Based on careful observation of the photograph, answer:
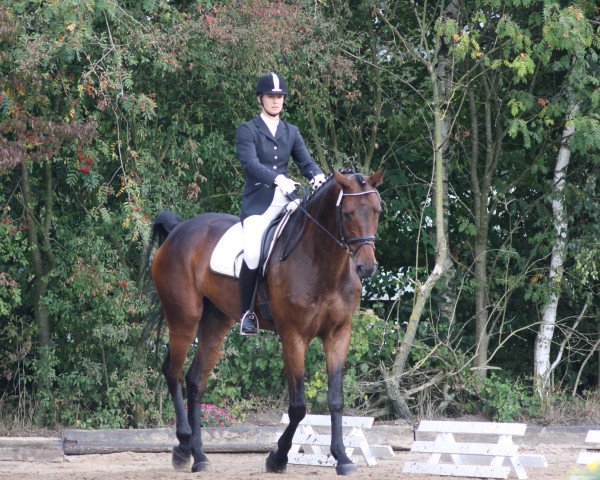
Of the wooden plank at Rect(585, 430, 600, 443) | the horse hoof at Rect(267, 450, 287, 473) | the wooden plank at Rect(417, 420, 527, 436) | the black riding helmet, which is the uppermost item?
the black riding helmet

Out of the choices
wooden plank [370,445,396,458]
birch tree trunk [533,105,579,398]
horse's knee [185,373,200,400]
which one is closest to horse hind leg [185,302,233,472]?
horse's knee [185,373,200,400]

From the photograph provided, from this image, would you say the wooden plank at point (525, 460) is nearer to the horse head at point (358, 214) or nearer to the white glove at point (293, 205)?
the horse head at point (358, 214)

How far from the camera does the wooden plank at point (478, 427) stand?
7648 millimetres

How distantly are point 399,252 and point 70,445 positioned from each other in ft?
18.5

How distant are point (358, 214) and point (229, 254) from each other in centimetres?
169

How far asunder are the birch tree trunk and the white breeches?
5546mm

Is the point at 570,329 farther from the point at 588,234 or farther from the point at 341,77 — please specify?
the point at 341,77

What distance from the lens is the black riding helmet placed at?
7559 mm

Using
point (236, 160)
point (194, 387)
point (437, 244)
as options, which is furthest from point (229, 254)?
point (437, 244)

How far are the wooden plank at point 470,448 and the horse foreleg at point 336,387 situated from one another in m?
1.07

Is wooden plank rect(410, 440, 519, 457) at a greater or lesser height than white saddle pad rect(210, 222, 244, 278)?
lesser

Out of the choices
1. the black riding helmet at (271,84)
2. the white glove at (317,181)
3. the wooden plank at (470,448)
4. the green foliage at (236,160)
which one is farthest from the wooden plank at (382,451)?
the black riding helmet at (271,84)

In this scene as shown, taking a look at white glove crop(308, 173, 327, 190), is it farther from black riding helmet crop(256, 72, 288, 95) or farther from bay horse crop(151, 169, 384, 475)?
black riding helmet crop(256, 72, 288, 95)

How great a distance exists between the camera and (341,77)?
11.5 meters
